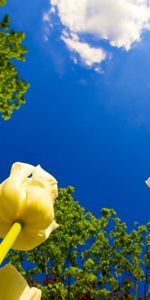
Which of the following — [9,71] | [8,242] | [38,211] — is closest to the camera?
[8,242]

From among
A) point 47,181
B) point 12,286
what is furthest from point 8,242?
point 47,181

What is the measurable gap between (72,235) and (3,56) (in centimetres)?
1030

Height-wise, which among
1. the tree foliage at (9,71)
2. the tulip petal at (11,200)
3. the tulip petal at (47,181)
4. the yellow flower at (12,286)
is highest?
the tree foliage at (9,71)

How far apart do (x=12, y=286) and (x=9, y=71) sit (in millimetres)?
12044

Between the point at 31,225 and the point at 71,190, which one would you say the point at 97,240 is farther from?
the point at 31,225

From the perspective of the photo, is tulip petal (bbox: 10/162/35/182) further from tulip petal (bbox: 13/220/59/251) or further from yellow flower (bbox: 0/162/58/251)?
tulip petal (bbox: 13/220/59/251)

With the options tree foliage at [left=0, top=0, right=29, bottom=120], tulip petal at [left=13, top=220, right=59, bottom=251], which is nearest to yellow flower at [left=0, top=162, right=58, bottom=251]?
tulip petal at [left=13, top=220, right=59, bottom=251]

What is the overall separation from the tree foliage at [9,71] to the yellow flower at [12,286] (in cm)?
1150

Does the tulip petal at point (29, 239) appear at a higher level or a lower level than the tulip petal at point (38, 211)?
lower

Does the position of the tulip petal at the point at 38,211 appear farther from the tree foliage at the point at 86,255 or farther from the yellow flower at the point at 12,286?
the tree foliage at the point at 86,255

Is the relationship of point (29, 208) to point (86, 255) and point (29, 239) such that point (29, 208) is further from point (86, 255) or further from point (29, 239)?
point (86, 255)

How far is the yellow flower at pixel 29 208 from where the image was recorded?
72 cm

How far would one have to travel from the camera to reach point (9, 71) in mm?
12211

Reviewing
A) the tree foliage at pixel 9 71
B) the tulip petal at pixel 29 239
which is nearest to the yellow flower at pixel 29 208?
the tulip petal at pixel 29 239
